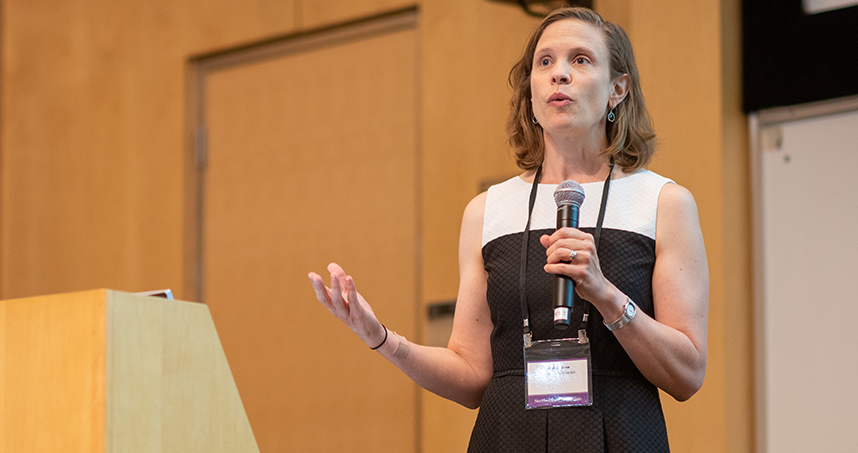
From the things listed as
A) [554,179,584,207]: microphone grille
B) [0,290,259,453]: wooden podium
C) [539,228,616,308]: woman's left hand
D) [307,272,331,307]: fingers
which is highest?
[554,179,584,207]: microphone grille

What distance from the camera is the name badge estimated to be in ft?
4.77

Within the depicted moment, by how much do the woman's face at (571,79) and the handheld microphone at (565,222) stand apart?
128 mm

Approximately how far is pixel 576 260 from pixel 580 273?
0.02 m

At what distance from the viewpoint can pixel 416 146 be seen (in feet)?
13.1

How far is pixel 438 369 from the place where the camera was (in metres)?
1.62

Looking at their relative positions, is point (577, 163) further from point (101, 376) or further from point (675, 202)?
point (101, 376)

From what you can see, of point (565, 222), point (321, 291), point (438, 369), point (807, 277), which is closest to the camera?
point (565, 222)

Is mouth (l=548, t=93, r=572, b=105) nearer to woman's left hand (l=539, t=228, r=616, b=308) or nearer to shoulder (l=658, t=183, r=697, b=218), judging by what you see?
shoulder (l=658, t=183, r=697, b=218)

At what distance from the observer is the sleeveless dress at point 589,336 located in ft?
4.78

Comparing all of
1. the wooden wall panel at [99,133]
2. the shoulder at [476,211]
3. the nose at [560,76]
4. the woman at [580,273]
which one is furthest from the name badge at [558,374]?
the wooden wall panel at [99,133]

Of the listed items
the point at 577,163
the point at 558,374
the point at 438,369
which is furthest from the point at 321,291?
the point at 577,163

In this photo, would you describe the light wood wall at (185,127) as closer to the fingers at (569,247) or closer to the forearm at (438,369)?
the forearm at (438,369)

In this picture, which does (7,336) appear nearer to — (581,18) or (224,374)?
(224,374)

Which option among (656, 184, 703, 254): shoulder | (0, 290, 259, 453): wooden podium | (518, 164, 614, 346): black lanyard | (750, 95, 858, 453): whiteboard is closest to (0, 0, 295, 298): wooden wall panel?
(750, 95, 858, 453): whiteboard
